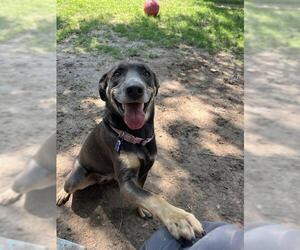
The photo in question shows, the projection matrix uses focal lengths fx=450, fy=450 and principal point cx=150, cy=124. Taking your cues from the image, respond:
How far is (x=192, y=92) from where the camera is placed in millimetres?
4621

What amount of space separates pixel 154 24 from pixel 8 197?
643cm

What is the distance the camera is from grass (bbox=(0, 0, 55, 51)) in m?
0.82

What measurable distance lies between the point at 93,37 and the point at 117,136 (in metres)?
4.13

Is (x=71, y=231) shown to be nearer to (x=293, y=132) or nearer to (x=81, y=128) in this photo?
(x=81, y=128)

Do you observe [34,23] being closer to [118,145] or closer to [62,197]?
[118,145]

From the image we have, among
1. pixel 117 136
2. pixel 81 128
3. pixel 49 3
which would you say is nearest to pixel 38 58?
pixel 49 3

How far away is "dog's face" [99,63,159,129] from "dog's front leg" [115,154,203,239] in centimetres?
24

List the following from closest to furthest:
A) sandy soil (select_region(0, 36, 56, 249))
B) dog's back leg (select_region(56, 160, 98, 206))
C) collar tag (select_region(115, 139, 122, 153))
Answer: sandy soil (select_region(0, 36, 56, 249)) → collar tag (select_region(115, 139, 122, 153)) → dog's back leg (select_region(56, 160, 98, 206))

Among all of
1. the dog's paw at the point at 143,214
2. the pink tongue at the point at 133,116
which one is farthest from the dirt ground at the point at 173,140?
the pink tongue at the point at 133,116

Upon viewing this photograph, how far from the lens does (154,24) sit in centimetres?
701

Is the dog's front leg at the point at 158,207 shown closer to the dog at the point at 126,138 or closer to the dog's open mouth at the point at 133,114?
the dog at the point at 126,138

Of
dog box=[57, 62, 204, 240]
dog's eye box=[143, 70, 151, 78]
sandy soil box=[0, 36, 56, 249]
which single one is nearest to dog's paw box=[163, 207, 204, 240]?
dog box=[57, 62, 204, 240]

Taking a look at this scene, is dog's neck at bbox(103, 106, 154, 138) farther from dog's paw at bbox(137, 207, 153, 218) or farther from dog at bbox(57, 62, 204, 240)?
dog's paw at bbox(137, 207, 153, 218)

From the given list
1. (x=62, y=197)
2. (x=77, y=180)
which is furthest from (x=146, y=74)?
(x=62, y=197)
